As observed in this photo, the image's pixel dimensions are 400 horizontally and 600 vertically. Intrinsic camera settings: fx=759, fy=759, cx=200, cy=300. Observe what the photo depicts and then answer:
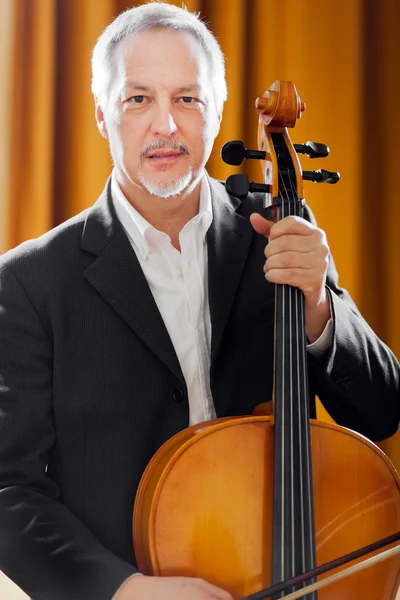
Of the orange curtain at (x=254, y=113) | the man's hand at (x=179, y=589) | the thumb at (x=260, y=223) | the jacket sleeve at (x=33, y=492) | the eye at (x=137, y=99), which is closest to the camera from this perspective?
the man's hand at (x=179, y=589)

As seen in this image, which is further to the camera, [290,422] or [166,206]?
[166,206]

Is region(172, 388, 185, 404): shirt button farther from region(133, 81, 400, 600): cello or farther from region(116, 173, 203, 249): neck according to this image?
region(116, 173, 203, 249): neck

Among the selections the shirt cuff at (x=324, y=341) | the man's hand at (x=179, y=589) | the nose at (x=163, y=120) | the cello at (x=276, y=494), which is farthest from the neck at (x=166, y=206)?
the man's hand at (x=179, y=589)

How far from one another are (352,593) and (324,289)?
44 cm

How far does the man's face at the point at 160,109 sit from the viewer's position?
1235 millimetres

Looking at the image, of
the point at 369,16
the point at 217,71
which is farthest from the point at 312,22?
the point at 217,71

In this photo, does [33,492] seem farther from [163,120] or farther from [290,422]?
[163,120]

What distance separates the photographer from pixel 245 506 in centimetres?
100

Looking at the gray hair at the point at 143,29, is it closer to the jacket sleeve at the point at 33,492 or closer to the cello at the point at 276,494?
the cello at the point at 276,494

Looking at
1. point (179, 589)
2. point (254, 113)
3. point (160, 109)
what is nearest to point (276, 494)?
point (179, 589)

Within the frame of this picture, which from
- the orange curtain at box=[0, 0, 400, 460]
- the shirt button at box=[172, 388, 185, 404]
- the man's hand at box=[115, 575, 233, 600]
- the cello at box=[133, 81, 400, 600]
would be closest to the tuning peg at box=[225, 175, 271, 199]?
the cello at box=[133, 81, 400, 600]

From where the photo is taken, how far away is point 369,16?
2121mm

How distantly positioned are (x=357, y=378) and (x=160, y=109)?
0.54 meters

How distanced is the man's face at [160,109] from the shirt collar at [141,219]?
6 centimetres
